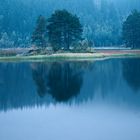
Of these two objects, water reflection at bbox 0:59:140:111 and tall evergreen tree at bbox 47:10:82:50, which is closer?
water reflection at bbox 0:59:140:111

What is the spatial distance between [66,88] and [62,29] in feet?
158

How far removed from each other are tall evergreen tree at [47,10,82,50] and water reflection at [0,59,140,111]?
113 feet

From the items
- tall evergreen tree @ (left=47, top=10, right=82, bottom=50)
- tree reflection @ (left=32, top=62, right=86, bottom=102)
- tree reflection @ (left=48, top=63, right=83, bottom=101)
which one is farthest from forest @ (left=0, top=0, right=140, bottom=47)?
tree reflection @ (left=48, top=63, right=83, bottom=101)

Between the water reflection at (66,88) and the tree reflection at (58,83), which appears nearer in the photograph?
the water reflection at (66,88)

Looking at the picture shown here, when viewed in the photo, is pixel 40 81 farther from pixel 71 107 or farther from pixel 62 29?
pixel 62 29

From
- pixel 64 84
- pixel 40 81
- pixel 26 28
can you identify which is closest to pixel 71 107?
pixel 64 84

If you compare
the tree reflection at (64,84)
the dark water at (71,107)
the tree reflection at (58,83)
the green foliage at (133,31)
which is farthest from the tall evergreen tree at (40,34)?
the dark water at (71,107)

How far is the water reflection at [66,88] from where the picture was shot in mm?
27078

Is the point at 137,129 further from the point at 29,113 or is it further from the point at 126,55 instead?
the point at 126,55

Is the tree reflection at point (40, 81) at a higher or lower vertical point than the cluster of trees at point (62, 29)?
lower

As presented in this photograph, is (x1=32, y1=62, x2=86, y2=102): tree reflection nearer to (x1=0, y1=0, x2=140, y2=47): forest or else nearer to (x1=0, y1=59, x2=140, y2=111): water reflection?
(x1=0, y1=59, x2=140, y2=111): water reflection

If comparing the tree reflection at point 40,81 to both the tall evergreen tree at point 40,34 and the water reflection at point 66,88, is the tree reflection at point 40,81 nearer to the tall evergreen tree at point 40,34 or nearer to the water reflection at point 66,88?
the water reflection at point 66,88

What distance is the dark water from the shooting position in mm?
18656

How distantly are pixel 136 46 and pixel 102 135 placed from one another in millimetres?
81747
